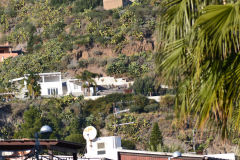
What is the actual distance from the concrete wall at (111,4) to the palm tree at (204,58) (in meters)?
121

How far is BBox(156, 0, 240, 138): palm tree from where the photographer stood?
6191mm

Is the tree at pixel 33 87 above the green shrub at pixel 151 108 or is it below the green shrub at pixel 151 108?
above

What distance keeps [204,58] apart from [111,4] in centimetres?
12410

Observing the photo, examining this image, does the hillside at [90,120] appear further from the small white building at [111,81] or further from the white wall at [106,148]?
the white wall at [106,148]

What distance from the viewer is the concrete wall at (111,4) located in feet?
420

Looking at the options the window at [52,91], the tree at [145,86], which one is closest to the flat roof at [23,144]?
the tree at [145,86]

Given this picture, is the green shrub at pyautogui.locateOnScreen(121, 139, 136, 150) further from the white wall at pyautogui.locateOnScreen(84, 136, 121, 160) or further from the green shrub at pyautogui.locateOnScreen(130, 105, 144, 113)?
the white wall at pyautogui.locateOnScreen(84, 136, 121, 160)

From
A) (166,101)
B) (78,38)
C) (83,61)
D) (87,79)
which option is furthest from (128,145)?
(78,38)

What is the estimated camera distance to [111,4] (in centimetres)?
12950

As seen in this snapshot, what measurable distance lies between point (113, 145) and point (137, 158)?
301 cm

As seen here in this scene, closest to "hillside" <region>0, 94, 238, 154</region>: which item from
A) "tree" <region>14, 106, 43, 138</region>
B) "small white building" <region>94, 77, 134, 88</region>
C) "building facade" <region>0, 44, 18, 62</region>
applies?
"tree" <region>14, 106, 43, 138</region>

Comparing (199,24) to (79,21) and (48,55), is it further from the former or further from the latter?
(79,21)

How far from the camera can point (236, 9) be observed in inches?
241

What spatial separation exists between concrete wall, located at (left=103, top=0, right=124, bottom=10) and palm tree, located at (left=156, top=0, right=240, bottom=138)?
4778 inches
